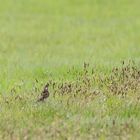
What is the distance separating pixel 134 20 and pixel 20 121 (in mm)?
16167

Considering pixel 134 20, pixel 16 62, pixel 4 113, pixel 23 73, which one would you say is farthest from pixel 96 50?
pixel 4 113

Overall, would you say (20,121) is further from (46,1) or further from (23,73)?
Result: (46,1)

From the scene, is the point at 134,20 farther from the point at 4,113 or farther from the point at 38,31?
the point at 4,113

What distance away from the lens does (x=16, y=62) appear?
15211mm

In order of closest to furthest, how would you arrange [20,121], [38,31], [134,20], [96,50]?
[20,121]
[96,50]
[38,31]
[134,20]

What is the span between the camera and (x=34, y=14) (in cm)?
2695

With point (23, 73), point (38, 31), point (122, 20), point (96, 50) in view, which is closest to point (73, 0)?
point (122, 20)

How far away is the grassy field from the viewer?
8.34 metres

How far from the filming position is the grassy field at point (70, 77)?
A: 27.4 feet

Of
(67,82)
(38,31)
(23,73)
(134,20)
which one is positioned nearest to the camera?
(67,82)

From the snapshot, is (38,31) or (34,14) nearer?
(38,31)

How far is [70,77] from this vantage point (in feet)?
38.8

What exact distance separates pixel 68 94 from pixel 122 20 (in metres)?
15.2

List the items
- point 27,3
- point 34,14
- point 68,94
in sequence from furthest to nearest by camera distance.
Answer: point 27,3 < point 34,14 < point 68,94
